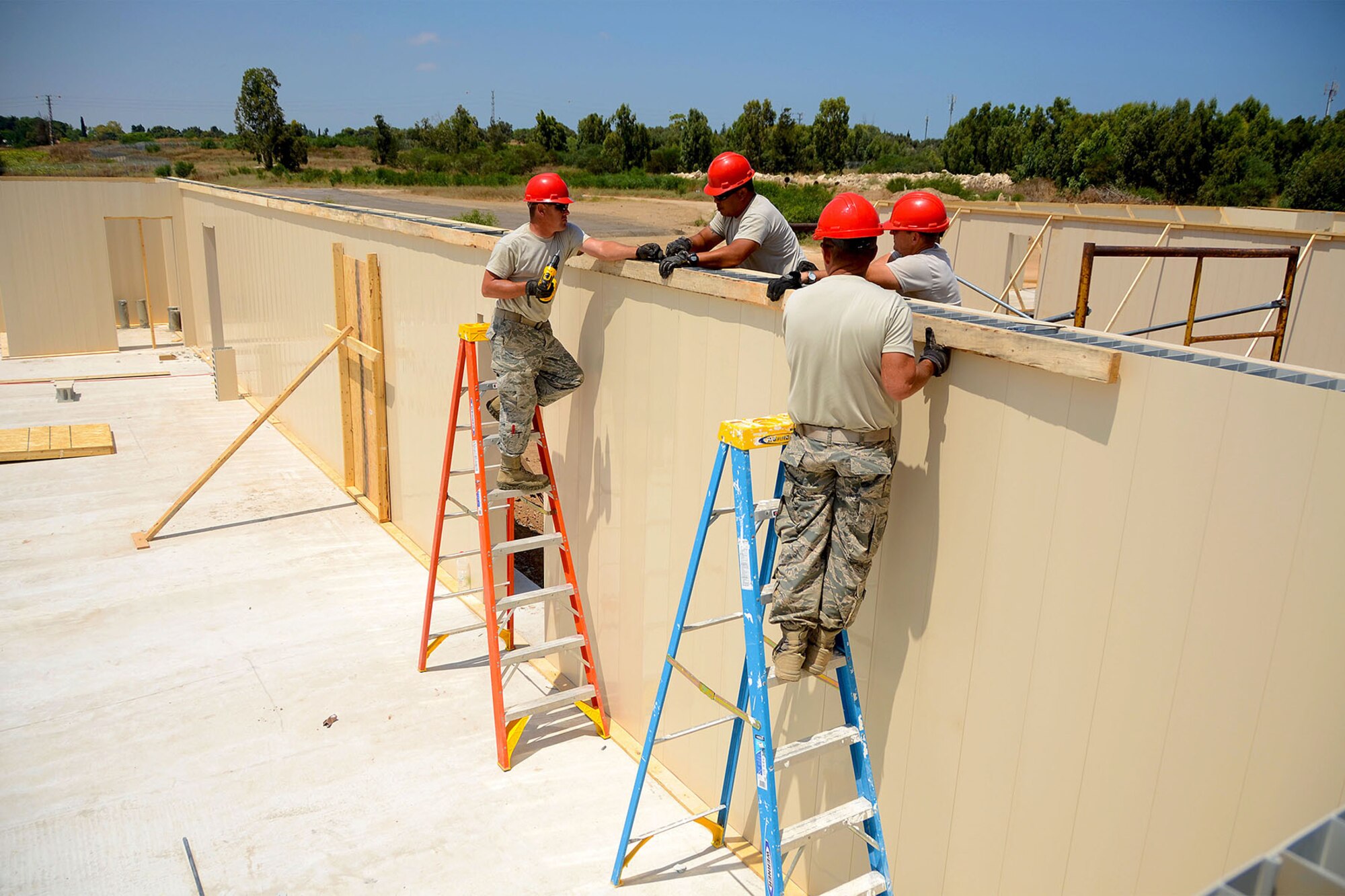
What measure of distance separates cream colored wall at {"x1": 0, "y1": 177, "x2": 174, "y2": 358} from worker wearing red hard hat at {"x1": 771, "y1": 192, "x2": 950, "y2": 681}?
18.1 m

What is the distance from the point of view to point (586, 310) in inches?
224

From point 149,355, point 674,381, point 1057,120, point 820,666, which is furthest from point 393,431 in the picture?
point 1057,120


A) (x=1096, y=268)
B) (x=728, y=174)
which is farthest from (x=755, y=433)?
(x=1096, y=268)

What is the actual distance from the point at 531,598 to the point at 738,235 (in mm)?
2483

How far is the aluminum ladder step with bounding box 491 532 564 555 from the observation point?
5641mm

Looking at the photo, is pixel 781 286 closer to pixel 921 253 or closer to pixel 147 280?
pixel 921 253

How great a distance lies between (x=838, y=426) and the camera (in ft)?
10.9

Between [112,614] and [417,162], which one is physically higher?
[417,162]

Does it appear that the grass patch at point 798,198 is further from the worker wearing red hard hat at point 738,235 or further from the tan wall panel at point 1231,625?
the tan wall panel at point 1231,625

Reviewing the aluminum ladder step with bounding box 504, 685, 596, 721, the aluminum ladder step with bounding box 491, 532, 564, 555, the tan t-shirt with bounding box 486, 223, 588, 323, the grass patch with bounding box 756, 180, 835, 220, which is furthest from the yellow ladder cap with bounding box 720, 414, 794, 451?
the grass patch with bounding box 756, 180, 835, 220

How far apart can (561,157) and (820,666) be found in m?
68.7

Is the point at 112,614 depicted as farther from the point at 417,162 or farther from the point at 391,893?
the point at 417,162

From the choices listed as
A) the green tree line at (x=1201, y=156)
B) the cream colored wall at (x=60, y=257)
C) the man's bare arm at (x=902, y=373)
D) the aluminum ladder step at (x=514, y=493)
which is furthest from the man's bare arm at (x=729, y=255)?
the green tree line at (x=1201, y=156)

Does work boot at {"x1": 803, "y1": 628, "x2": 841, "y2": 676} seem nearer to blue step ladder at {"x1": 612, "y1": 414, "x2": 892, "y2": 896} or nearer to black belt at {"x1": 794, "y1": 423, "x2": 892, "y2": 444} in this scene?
blue step ladder at {"x1": 612, "y1": 414, "x2": 892, "y2": 896}
